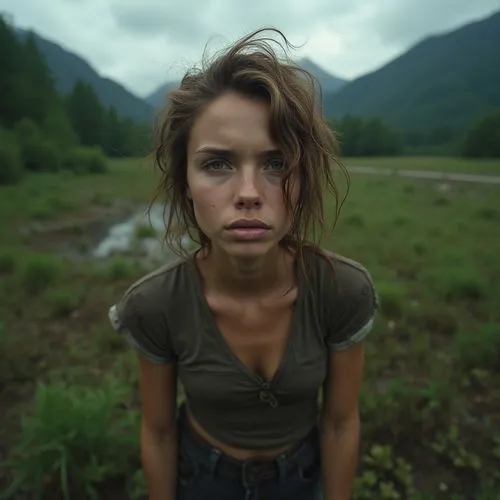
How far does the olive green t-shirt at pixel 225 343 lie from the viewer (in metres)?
1.30

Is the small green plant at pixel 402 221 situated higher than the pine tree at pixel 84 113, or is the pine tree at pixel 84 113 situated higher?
the pine tree at pixel 84 113

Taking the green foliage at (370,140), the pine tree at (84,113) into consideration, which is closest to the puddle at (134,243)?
the pine tree at (84,113)

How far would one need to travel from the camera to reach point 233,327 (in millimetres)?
1381

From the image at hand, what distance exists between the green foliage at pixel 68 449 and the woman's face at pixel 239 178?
1.45 m

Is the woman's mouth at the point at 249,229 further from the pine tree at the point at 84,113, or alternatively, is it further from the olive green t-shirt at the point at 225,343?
the pine tree at the point at 84,113

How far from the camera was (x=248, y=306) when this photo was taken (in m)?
1.42

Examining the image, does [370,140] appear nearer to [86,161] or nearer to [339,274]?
[86,161]

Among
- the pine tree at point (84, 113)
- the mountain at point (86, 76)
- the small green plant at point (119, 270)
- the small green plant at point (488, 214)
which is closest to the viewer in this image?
the small green plant at point (119, 270)

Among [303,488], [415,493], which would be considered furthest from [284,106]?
[415,493]

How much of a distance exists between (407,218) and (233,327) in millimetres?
8257

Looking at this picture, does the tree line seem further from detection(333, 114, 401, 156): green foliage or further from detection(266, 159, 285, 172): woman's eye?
detection(333, 114, 401, 156): green foliage

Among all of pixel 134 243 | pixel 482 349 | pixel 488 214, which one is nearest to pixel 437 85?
pixel 488 214

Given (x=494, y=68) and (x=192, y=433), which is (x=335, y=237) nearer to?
(x=192, y=433)

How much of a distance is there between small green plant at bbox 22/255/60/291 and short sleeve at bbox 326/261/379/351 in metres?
4.30
